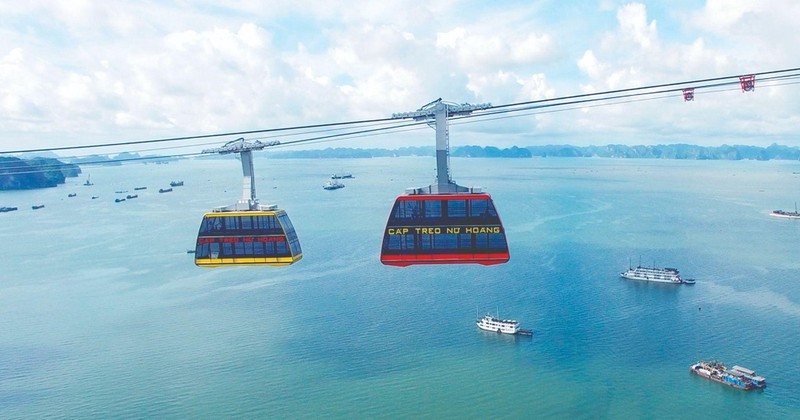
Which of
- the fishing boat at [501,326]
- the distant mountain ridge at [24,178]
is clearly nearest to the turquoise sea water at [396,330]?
the fishing boat at [501,326]

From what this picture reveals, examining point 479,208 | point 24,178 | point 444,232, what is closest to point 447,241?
point 444,232

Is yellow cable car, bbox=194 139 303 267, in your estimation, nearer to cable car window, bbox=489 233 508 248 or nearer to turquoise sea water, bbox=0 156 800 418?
cable car window, bbox=489 233 508 248

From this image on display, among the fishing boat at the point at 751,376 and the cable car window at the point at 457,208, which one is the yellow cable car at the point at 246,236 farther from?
the fishing boat at the point at 751,376

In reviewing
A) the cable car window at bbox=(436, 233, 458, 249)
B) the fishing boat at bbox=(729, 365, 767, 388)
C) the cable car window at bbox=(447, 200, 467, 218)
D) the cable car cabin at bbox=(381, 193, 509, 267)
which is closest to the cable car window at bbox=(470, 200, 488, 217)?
the cable car cabin at bbox=(381, 193, 509, 267)

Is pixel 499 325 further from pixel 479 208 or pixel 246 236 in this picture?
pixel 479 208

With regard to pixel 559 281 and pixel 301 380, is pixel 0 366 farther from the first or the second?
pixel 559 281

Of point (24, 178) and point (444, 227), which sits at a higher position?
point (24, 178)

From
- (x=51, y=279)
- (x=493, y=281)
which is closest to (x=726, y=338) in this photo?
(x=493, y=281)
